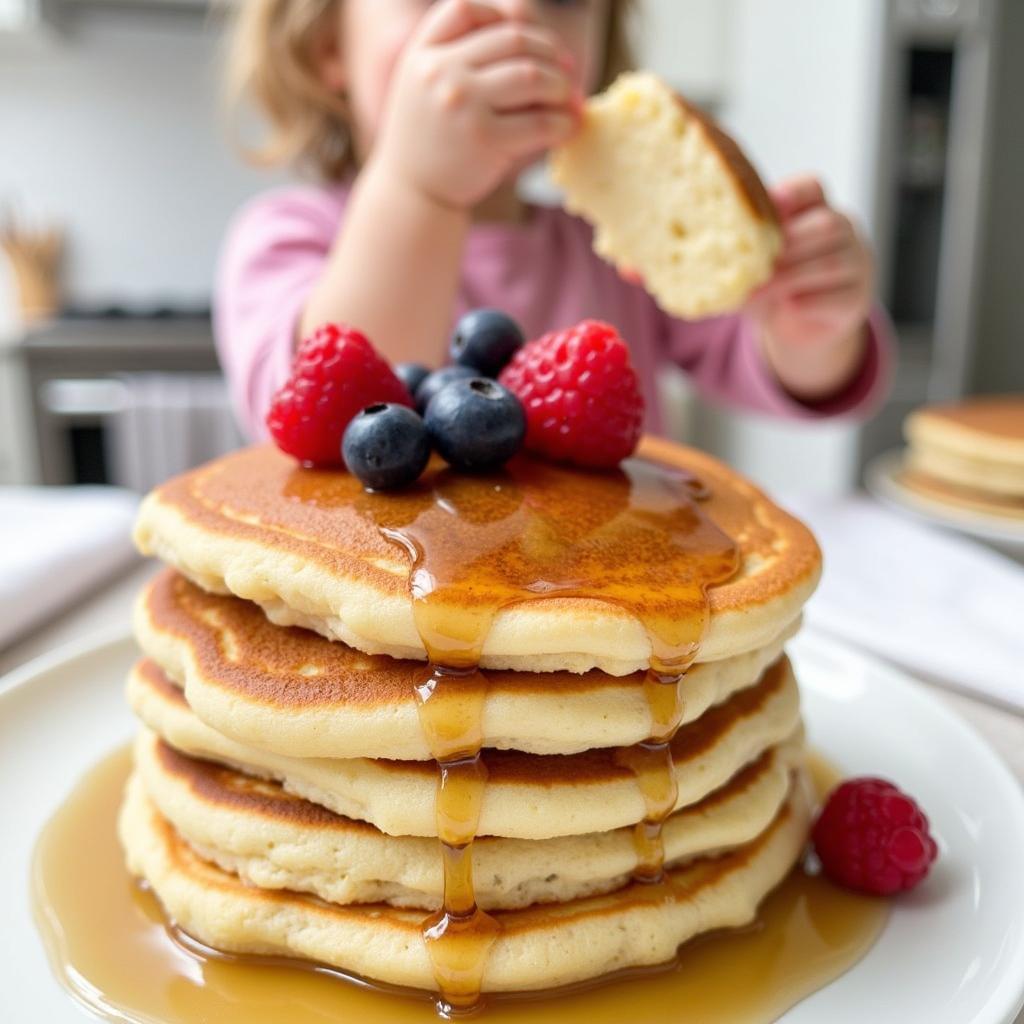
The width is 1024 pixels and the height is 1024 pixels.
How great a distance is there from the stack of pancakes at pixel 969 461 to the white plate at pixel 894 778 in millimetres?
810

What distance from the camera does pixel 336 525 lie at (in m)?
0.70

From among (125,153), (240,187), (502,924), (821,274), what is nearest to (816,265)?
(821,274)

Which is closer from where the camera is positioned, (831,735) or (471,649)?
(471,649)

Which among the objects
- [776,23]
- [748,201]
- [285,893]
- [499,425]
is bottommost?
[285,893]

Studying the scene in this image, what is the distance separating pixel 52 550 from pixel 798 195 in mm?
1189

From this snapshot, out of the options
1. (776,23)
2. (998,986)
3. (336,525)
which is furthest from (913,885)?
(776,23)

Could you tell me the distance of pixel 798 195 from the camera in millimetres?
1402

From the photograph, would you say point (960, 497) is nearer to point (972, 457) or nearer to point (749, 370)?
point (972, 457)

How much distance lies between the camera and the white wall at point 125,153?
11.9 ft

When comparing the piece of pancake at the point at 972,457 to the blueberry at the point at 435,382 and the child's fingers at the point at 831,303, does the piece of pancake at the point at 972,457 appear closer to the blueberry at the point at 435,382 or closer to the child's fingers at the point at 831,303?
the child's fingers at the point at 831,303

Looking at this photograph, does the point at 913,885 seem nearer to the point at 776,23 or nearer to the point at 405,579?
the point at 405,579

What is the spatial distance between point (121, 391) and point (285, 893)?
8.46ft

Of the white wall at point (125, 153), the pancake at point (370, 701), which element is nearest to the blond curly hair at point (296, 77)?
the pancake at point (370, 701)

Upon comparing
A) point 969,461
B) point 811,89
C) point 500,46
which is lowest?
point 969,461
